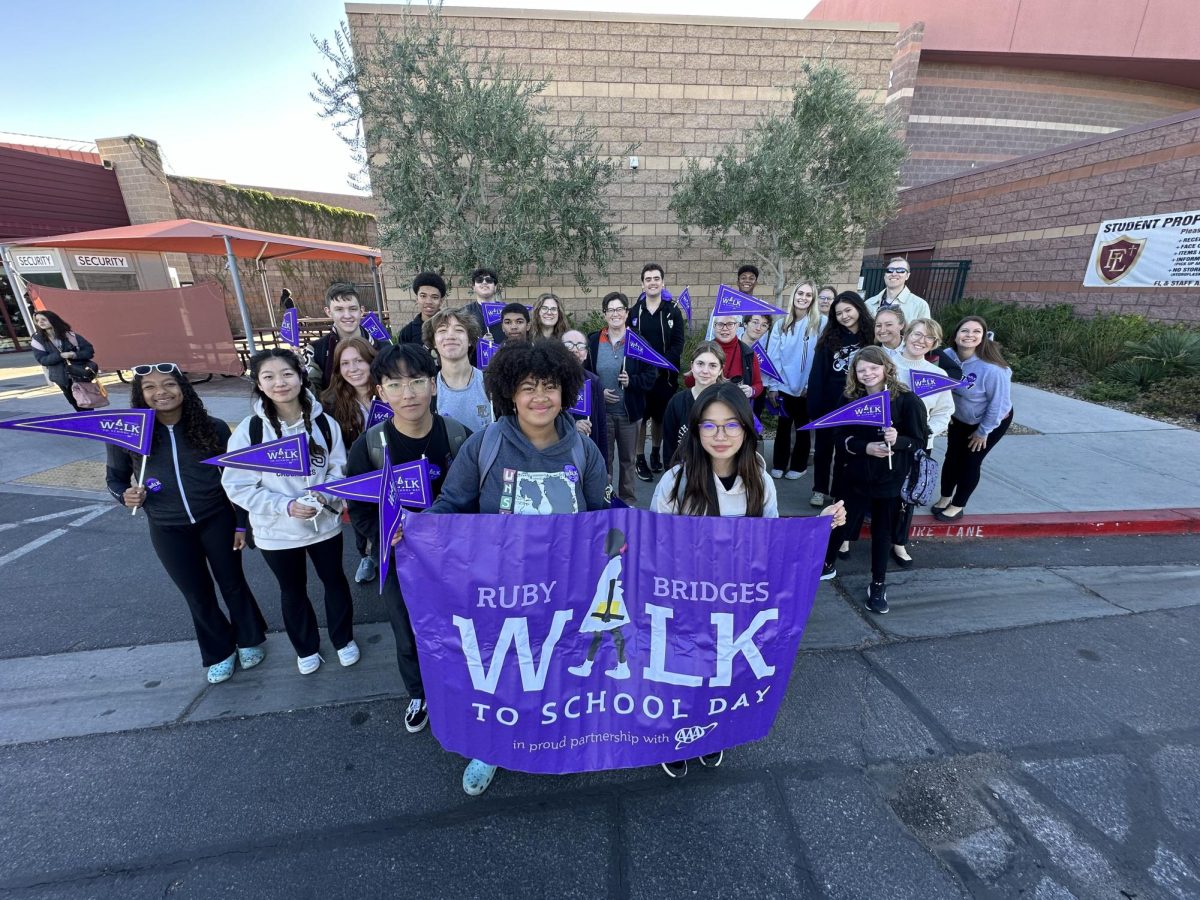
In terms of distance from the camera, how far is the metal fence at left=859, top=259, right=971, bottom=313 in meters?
14.2

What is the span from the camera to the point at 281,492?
2646mm

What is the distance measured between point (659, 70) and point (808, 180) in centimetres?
377

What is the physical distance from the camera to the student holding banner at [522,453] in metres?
2.11

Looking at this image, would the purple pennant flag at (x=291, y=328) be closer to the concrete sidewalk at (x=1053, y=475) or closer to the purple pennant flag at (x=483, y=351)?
the purple pennant flag at (x=483, y=351)

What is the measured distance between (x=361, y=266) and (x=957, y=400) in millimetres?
26522

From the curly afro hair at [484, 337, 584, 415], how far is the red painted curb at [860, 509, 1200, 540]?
3898 millimetres

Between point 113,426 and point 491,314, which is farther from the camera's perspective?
point 491,314

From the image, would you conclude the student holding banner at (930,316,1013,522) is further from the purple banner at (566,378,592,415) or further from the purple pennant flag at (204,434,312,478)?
the purple pennant flag at (204,434,312,478)

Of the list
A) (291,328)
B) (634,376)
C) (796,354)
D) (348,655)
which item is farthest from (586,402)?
(291,328)

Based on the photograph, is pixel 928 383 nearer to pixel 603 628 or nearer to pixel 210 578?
pixel 603 628

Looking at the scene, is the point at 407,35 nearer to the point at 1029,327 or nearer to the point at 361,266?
the point at 1029,327

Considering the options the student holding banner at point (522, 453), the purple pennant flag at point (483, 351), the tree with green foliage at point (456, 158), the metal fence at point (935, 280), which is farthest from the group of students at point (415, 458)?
the metal fence at point (935, 280)

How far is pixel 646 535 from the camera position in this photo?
2.01m

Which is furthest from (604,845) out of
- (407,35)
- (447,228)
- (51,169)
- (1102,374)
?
(51,169)
